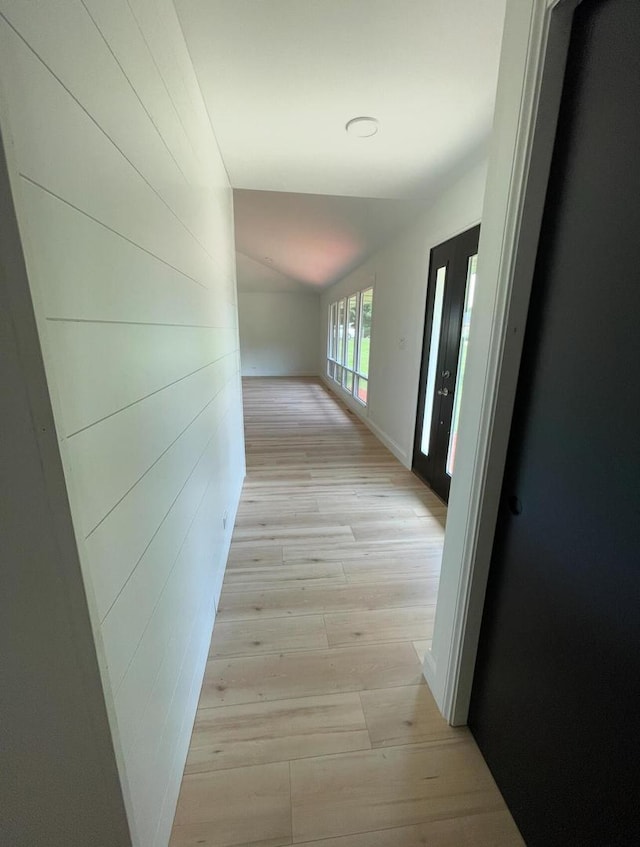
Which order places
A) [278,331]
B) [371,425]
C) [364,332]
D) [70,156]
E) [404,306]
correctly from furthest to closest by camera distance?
[278,331], [364,332], [371,425], [404,306], [70,156]

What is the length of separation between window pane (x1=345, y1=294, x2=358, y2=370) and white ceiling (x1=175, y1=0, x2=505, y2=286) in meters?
3.65

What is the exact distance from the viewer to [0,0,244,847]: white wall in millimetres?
518

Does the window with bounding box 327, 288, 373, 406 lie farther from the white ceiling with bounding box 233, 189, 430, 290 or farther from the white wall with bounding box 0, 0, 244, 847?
the white wall with bounding box 0, 0, 244, 847

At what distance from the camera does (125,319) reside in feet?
2.60

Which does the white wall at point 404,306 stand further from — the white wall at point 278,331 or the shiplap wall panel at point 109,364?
the white wall at point 278,331

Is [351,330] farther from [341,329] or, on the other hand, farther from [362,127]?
[362,127]

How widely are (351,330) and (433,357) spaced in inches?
147

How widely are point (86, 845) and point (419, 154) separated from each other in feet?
10.5

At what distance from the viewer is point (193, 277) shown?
1462mm

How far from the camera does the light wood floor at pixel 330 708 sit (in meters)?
1.03

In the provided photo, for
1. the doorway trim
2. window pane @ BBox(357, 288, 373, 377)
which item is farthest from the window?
the doorway trim

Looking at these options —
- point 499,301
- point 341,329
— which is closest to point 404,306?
point 499,301

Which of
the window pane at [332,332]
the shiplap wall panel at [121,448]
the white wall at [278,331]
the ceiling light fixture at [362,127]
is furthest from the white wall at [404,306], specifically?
the white wall at [278,331]

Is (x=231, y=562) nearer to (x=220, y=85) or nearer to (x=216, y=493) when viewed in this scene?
(x=216, y=493)
